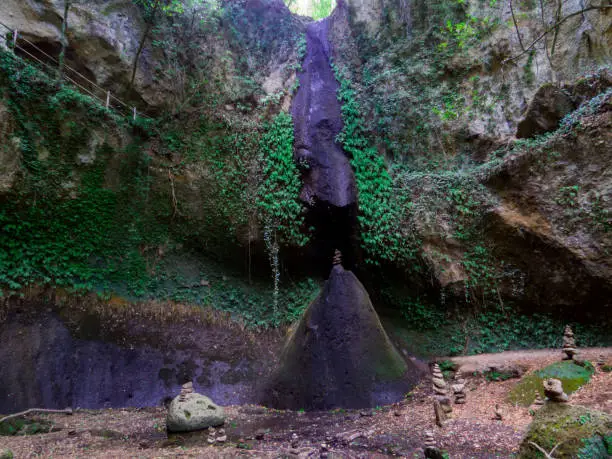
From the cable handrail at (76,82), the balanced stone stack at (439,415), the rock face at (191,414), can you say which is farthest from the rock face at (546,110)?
the cable handrail at (76,82)

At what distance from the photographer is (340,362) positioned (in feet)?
22.9

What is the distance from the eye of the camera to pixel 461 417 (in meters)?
4.69

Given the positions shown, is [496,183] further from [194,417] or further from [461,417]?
→ [194,417]

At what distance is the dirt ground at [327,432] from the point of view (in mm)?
3787

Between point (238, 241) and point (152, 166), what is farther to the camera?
point (238, 241)

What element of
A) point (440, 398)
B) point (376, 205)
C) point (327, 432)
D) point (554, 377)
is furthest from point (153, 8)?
point (554, 377)

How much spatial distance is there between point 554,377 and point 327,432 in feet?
11.4

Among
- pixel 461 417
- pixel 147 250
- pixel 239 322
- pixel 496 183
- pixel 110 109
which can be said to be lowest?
pixel 461 417

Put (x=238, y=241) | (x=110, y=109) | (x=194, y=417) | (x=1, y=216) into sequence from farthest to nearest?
(x=238, y=241), (x=110, y=109), (x=1, y=216), (x=194, y=417)

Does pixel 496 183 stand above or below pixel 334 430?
above

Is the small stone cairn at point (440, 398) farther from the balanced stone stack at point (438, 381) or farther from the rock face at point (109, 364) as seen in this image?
the rock face at point (109, 364)

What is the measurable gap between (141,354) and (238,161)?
589 cm

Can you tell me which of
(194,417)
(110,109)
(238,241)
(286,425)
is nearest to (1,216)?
(110,109)

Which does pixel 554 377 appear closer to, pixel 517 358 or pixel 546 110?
pixel 517 358
